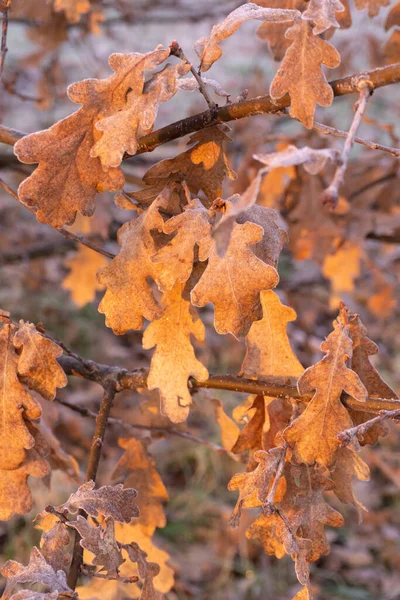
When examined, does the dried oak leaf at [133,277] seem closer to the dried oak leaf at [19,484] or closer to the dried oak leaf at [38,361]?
the dried oak leaf at [38,361]

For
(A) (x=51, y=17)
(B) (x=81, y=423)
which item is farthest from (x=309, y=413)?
(B) (x=81, y=423)

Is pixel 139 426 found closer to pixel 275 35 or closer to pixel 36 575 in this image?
pixel 36 575

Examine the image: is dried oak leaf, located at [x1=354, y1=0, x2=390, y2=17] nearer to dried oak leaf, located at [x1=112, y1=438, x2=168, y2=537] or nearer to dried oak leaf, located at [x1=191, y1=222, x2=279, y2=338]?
dried oak leaf, located at [x1=191, y1=222, x2=279, y2=338]

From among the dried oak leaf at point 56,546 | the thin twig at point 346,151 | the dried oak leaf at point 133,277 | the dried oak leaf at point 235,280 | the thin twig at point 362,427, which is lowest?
the dried oak leaf at point 56,546

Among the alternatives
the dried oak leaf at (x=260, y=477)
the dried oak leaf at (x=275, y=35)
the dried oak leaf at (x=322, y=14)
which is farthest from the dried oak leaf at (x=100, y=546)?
the dried oak leaf at (x=275, y=35)

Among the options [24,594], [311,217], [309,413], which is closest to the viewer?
[24,594]

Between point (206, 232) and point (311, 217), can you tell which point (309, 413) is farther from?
point (311, 217)

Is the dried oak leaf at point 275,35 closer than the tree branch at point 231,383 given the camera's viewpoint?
No
